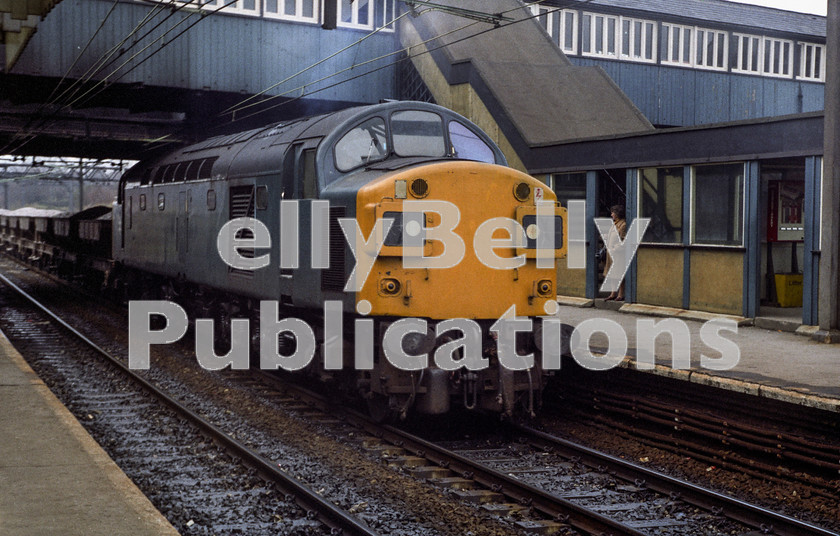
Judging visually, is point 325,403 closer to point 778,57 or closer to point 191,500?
point 191,500

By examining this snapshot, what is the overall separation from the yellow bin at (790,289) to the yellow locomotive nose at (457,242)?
20.4 ft

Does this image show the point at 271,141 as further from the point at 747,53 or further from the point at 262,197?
the point at 747,53

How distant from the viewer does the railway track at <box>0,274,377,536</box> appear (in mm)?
6273

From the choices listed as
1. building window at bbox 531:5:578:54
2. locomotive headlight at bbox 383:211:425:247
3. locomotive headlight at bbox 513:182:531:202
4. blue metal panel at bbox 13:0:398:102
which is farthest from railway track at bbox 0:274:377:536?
building window at bbox 531:5:578:54

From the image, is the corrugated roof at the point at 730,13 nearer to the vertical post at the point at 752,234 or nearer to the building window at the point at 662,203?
the building window at the point at 662,203

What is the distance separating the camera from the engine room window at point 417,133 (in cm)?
958

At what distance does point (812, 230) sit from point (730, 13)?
2090 centimetres

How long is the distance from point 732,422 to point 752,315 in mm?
4375

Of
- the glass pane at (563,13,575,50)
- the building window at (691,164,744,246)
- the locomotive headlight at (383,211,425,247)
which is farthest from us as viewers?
the glass pane at (563,13,575,50)

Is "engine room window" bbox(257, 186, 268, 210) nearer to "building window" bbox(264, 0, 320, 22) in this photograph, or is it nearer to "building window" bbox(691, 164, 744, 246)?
"building window" bbox(691, 164, 744, 246)

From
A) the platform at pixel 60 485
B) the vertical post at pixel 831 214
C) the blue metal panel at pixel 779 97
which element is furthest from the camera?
the blue metal panel at pixel 779 97

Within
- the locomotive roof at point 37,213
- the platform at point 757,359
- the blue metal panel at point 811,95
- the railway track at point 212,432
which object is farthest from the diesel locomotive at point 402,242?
the locomotive roof at point 37,213

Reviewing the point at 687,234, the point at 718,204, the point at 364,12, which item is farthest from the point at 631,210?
the point at 364,12

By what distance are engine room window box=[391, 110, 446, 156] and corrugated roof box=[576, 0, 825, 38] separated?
1820 cm
